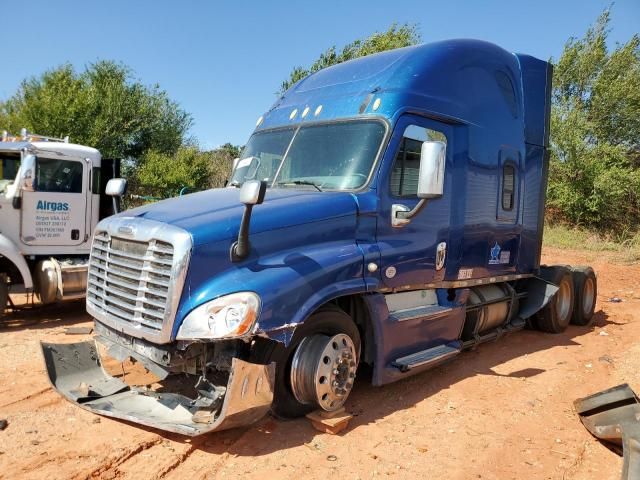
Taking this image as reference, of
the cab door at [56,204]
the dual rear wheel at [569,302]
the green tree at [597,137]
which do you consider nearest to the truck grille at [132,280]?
the cab door at [56,204]

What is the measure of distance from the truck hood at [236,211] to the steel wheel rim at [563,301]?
203 inches

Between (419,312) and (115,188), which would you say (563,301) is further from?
(115,188)

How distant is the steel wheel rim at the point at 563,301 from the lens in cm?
809

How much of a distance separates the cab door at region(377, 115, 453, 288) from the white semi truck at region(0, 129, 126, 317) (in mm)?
5339

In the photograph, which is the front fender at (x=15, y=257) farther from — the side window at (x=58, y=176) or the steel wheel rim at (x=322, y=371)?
the steel wheel rim at (x=322, y=371)

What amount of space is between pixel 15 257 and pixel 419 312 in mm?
5931

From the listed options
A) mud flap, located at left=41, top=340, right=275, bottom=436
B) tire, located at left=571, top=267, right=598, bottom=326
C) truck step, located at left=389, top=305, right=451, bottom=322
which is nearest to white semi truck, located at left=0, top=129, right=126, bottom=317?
mud flap, located at left=41, top=340, right=275, bottom=436

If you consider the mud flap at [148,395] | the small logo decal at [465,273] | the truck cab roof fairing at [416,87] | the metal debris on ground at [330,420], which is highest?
the truck cab roof fairing at [416,87]

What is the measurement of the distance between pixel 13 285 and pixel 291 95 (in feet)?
16.8

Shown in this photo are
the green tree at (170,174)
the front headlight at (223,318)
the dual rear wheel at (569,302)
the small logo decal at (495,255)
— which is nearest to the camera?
the front headlight at (223,318)

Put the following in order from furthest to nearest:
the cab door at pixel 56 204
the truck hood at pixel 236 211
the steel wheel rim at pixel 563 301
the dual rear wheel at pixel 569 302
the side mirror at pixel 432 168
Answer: the steel wheel rim at pixel 563 301 → the dual rear wheel at pixel 569 302 → the cab door at pixel 56 204 → the side mirror at pixel 432 168 → the truck hood at pixel 236 211

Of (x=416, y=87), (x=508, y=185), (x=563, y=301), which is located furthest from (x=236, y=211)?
(x=563, y=301)

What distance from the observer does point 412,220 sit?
16.3ft

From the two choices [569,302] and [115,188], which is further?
[569,302]
